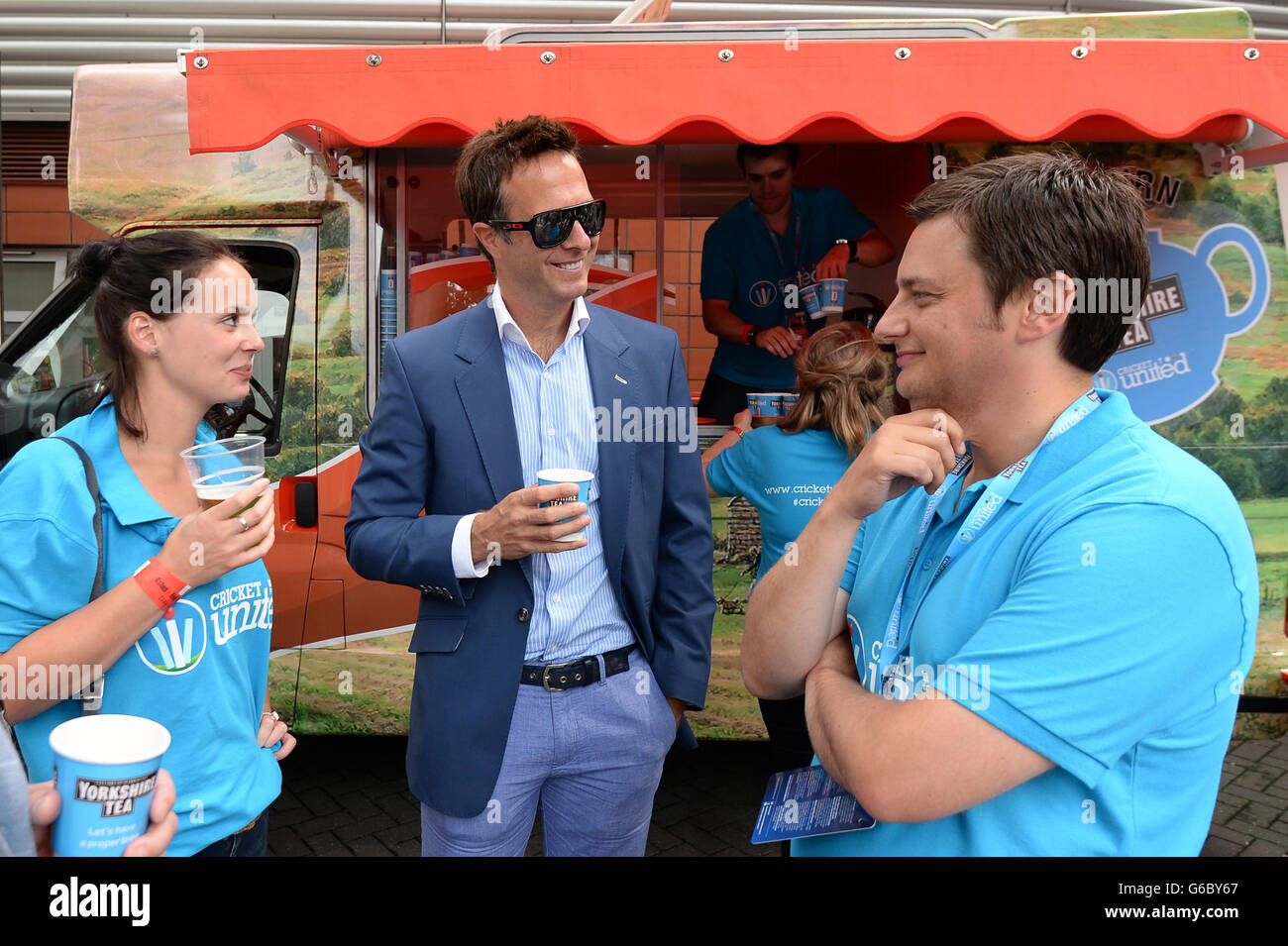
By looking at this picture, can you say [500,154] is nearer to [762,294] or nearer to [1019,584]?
[1019,584]

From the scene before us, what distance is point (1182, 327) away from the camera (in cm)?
397

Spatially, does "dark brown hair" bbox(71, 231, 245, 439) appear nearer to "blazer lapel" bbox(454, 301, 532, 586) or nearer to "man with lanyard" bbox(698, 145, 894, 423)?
"blazer lapel" bbox(454, 301, 532, 586)

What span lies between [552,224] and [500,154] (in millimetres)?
267

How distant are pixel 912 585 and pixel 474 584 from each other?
1122mm

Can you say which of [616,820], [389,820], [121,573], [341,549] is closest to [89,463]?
[121,573]

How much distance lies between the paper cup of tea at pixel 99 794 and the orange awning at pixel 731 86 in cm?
269

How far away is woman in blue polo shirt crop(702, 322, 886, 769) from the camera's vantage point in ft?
10.7

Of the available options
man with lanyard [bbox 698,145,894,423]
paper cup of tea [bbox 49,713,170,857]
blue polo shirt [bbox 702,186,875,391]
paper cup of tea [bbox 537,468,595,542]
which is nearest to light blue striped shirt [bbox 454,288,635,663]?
paper cup of tea [bbox 537,468,595,542]

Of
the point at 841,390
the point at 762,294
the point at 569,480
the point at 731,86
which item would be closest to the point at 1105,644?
the point at 569,480

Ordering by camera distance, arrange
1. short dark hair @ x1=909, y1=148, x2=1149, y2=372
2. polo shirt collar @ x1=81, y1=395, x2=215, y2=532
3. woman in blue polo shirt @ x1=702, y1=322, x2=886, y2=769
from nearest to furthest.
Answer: short dark hair @ x1=909, y1=148, x2=1149, y2=372
polo shirt collar @ x1=81, y1=395, x2=215, y2=532
woman in blue polo shirt @ x1=702, y1=322, x2=886, y2=769

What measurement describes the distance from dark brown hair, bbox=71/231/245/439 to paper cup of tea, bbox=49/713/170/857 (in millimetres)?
881

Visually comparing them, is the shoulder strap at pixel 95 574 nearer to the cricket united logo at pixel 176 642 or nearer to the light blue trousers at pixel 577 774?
the cricket united logo at pixel 176 642

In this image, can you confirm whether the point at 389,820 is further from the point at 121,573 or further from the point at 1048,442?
the point at 1048,442

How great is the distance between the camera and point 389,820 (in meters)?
4.13
